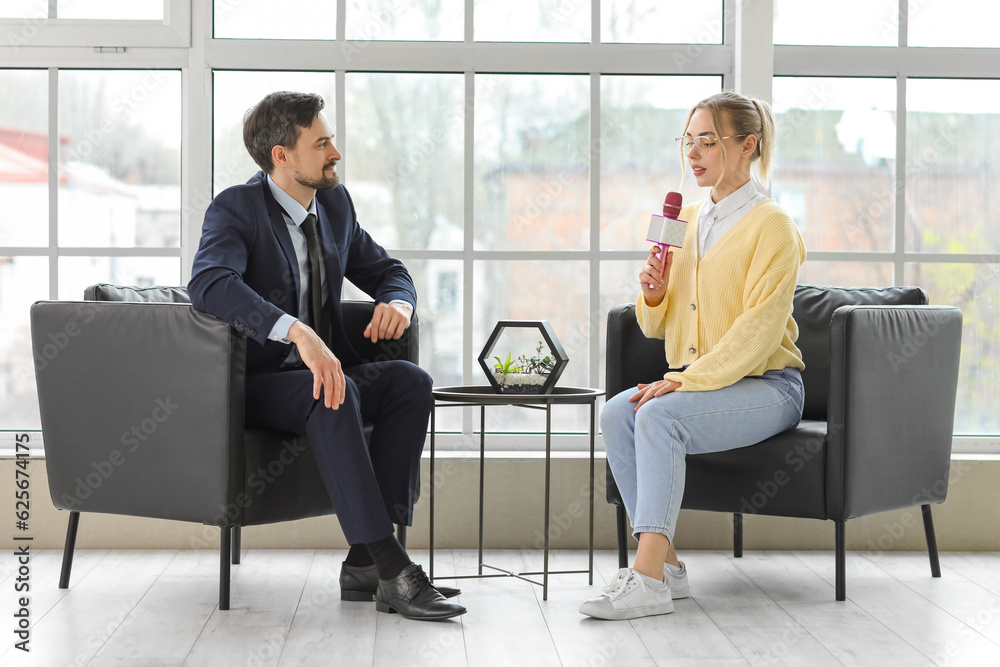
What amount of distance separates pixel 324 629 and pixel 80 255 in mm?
1600

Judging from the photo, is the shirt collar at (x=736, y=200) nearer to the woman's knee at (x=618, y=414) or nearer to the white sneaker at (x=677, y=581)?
the woman's knee at (x=618, y=414)

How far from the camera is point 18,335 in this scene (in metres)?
3.00

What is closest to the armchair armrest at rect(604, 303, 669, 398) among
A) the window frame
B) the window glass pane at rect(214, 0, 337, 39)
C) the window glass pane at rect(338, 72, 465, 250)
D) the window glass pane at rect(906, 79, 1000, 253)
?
the window glass pane at rect(338, 72, 465, 250)

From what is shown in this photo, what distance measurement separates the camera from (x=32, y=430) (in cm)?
302

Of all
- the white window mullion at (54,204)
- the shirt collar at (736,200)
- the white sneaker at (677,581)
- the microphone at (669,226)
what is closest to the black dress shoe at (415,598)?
the white sneaker at (677,581)

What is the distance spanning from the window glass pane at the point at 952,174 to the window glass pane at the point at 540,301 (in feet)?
3.57

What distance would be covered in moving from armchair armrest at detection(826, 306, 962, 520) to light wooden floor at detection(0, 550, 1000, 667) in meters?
0.27

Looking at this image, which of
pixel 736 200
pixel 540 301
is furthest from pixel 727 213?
pixel 540 301

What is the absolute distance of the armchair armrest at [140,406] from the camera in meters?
2.11

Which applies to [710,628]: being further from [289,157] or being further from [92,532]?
[92,532]

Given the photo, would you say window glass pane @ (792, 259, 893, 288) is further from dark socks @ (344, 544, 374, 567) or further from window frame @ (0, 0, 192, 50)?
window frame @ (0, 0, 192, 50)

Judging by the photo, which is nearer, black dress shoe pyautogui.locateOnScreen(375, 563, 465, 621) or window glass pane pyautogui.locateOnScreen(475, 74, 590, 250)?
black dress shoe pyautogui.locateOnScreen(375, 563, 465, 621)

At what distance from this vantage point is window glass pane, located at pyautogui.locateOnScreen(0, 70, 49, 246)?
9.77ft

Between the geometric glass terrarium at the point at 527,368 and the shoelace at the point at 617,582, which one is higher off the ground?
the geometric glass terrarium at the point at 527,368
